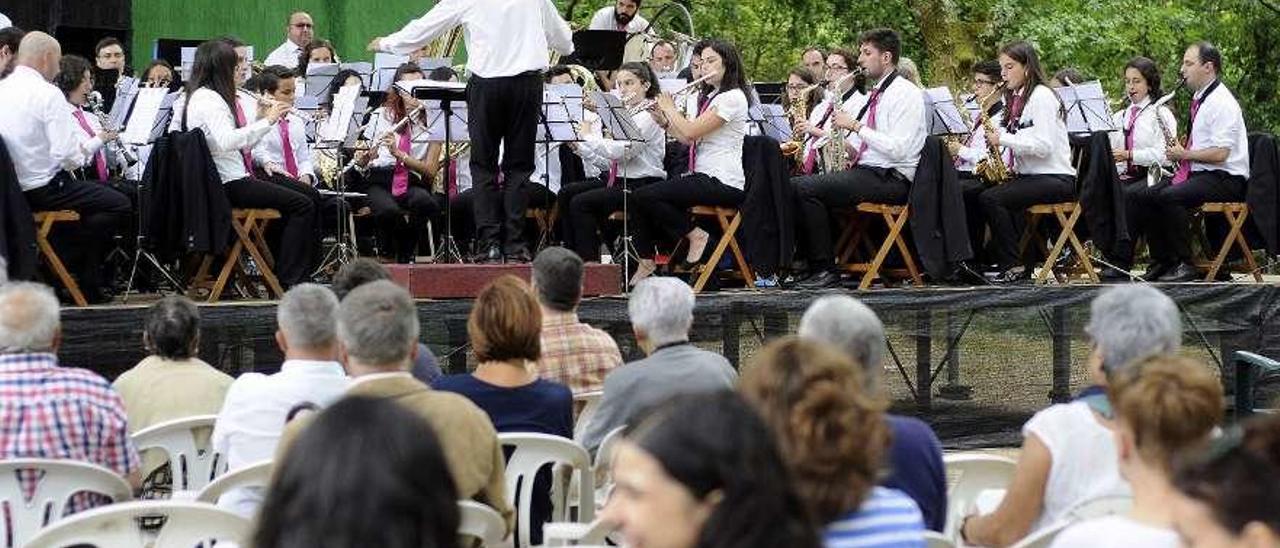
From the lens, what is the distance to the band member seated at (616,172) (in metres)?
11.5

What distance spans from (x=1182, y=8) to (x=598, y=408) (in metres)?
19.6

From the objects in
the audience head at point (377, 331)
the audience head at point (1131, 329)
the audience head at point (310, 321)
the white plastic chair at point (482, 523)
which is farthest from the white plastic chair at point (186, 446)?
the audience head at point (1131, 329)

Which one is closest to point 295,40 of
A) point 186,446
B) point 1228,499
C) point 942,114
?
point 942,114

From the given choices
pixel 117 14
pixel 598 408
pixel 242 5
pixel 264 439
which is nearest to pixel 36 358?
pixel 264 439

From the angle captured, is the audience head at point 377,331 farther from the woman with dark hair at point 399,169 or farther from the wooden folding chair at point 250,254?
the woman with dark hair at point 399,169

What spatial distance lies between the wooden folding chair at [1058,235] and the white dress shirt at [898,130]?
92 centimetres

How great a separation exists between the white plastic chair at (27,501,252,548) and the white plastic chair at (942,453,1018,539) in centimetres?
191

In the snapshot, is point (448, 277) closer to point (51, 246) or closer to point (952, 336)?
point (51, 246)

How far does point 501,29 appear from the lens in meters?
10.4

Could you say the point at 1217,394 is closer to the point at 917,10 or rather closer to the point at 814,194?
the point at 814,194

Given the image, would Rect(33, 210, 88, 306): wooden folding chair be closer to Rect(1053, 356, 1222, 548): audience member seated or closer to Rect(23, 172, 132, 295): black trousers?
Rect(23, 172, 132, 295): black trousers

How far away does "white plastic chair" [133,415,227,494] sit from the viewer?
6047mm

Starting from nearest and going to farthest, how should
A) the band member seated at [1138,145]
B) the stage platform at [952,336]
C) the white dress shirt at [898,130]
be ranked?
the stage platform at [952,336] < the white dress shirt at [898,130] < the band member seated at [1138,145]

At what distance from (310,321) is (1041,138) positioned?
6.79 m
